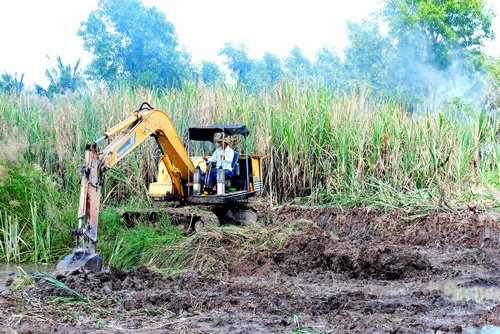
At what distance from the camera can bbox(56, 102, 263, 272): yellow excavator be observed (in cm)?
594

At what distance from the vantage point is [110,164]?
645 centimetres

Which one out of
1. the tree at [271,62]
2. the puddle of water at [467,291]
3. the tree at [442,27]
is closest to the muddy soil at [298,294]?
the puddle of water at [467,291]

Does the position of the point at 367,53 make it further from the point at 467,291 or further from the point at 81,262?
the point at 81,262

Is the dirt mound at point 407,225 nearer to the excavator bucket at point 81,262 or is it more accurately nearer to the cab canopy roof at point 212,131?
the cab canopy roof at point 212,131

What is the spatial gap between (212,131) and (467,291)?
14.3 ft

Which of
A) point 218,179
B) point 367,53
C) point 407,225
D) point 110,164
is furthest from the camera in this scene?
point 367,53

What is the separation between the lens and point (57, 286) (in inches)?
190

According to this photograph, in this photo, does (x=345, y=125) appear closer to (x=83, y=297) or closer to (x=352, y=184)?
(x=352, y=184)

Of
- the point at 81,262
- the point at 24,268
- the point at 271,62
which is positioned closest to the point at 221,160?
the point at 24,268

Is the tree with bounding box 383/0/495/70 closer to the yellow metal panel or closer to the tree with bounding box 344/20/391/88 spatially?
the tree with bounding box 344/20/391/88

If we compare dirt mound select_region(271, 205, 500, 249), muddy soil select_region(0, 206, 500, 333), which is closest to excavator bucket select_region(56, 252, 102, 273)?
muddy soil select_region(0, 206, 500, 333)

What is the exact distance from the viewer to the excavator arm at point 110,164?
5758 millimetres

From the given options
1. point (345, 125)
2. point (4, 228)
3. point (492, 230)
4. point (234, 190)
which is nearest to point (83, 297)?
point (4, 228)

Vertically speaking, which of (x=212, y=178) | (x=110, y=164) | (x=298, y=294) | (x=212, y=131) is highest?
(x=212, y=131)
